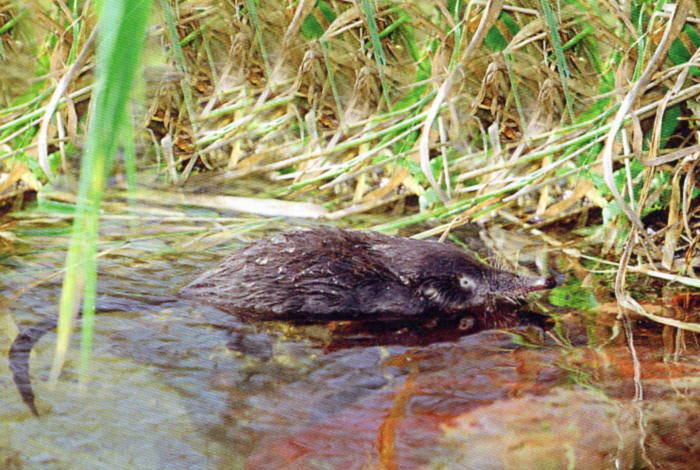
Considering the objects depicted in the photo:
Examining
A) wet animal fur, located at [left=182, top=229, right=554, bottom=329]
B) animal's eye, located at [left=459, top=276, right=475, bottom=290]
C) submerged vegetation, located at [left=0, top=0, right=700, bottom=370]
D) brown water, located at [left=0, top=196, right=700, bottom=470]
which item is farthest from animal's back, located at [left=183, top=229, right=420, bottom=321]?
submerged vegetation, located at [left=0, top=0, right=700, bottom=370]

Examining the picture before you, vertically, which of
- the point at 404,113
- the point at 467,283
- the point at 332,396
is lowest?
the point at 332,396

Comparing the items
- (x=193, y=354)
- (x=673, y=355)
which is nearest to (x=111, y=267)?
(x=193, y=354)

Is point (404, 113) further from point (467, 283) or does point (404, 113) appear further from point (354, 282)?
point (354, 282)

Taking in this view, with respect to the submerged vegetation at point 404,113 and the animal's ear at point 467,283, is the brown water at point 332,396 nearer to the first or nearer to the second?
the animal's ear at point 467,283

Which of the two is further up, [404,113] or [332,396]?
[404,113]

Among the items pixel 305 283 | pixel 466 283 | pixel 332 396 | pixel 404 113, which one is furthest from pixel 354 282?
pixel 404 113

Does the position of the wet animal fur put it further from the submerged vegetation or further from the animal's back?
the submerged vegetation
